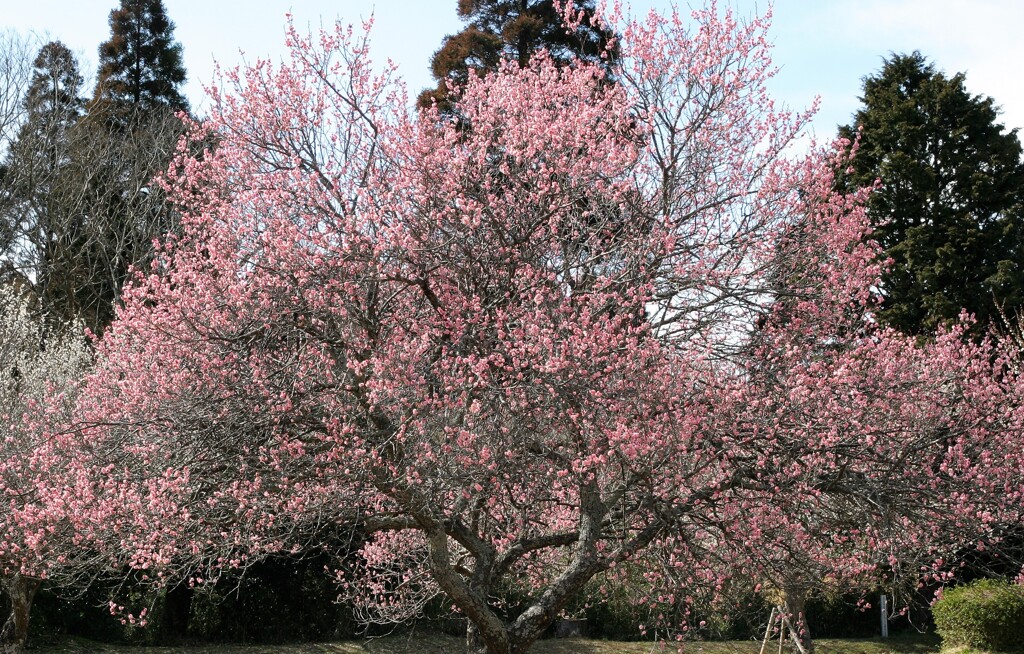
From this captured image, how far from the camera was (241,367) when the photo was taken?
6.29 m

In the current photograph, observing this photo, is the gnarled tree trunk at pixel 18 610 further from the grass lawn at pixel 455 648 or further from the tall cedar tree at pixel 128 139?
the tall cedar tree at pixel 128 139

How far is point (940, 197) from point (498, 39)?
34.7 ft

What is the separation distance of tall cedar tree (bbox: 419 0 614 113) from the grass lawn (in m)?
10.5

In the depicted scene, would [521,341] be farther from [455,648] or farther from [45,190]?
[45,190]

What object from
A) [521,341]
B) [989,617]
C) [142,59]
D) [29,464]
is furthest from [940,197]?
[142,59]

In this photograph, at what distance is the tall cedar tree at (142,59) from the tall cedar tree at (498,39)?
8.84 metres

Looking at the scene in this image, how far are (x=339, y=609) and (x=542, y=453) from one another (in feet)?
29.6

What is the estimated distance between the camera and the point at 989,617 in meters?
13.7

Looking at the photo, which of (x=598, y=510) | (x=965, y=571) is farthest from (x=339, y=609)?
(x=965, y=571)

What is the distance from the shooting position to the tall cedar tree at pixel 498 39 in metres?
18.8

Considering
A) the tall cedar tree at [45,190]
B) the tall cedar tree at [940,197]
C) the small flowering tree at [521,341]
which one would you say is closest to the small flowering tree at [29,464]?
the small flowering tree at [521,341]

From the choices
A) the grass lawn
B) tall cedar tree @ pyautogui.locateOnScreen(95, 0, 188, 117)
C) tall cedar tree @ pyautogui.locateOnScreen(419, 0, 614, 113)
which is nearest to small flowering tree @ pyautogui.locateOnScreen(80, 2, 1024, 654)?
the grass lawn

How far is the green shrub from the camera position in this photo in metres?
13.6

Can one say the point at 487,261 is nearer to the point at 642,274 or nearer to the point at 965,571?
the point at 642,274
